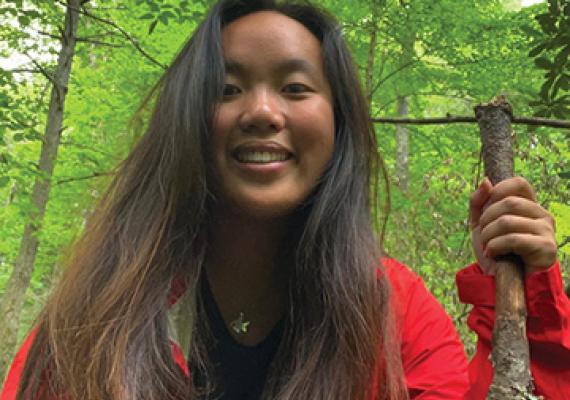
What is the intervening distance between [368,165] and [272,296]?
0.56 m

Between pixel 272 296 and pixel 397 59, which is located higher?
pixel 397 59

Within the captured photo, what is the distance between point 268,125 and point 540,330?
898 millimetres

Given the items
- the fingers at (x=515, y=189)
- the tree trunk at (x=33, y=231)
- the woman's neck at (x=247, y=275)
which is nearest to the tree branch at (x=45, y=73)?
the tree trunk at (x=33, y=231)

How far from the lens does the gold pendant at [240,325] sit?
2.05 meters

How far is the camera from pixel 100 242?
192 cm

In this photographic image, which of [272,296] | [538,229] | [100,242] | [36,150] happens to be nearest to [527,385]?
[538,229]

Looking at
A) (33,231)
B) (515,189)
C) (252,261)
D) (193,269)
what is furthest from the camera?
(33,231)

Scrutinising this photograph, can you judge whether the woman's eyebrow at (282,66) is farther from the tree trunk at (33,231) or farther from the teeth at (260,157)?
the tree trunk at (33,231)

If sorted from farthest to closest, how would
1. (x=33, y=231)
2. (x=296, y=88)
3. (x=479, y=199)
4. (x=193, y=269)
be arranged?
(x=33, y=231), (x=193, y=269), (x=296, y=88), (x=479, y=199)

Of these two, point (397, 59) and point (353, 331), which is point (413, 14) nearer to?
point (397, 59)

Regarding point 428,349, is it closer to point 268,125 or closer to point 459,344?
point 459,344

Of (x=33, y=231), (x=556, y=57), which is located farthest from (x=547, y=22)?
(x=33, y=231)

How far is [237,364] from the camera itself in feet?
6.61

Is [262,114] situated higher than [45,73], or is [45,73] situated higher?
[45,73]
